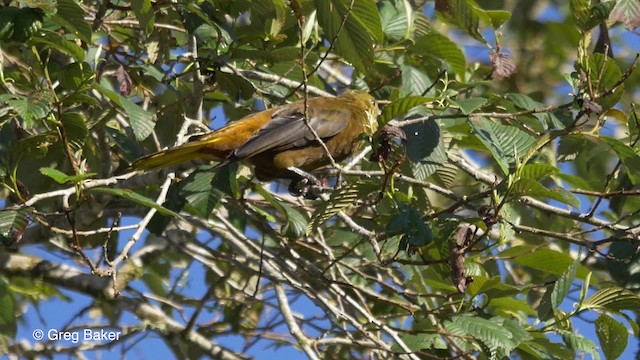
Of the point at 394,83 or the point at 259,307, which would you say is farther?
the point at 259,307

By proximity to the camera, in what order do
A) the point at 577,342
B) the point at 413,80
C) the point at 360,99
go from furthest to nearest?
the point at 360,99
the point at 413,80
the point at 577,342

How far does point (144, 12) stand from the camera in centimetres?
368

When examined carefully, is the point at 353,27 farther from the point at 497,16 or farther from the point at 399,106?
the point at 497,16

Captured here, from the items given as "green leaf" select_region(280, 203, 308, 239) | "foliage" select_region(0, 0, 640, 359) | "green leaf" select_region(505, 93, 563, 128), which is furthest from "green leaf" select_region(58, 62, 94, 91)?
"green leaf" select_region(505, 93, 563, 128)

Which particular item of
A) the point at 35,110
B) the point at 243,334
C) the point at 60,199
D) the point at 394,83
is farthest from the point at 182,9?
the point at 243,334

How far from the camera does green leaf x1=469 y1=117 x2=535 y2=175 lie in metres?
3.80

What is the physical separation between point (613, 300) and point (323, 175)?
5.65 ft

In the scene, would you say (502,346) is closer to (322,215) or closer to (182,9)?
(322,215)

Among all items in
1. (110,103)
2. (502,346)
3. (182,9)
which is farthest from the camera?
(110,103)

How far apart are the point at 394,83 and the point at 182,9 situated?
154 centimetres

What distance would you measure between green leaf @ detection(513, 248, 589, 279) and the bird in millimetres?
909

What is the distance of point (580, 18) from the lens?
3779mm

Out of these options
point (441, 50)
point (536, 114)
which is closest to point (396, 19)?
point (441, 50)

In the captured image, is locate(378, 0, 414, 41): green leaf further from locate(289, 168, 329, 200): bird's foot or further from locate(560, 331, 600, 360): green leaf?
locate(560, 331, 600, 360): green leaf
